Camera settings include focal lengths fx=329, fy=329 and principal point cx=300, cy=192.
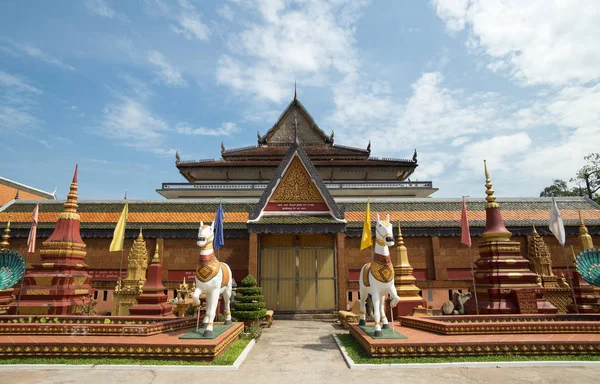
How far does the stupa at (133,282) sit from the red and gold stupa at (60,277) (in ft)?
5.50

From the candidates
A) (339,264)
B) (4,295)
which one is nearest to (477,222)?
(339,264)

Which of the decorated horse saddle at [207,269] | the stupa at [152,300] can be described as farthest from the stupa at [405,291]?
the stupa at [152,300]

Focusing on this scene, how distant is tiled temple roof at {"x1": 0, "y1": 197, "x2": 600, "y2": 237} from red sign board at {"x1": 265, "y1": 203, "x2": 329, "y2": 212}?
1459mm

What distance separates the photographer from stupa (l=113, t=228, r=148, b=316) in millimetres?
13242

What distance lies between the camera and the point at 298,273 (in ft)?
50.8

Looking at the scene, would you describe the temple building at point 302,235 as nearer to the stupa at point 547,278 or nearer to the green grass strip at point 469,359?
the stupa at point 547,278

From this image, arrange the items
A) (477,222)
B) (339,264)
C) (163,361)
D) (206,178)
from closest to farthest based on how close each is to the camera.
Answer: (163,361) < (339,264) < (477,222) < (206,178)

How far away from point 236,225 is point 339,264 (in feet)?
18.4

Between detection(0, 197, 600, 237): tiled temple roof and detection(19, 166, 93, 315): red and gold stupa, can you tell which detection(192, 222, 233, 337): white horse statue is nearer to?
detection(19, 166, 93, 315): red and gold stupa

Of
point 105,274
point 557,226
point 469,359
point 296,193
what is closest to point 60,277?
point 105,274

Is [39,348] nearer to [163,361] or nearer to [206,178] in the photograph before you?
[163,361]

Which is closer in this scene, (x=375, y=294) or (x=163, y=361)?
(x=163, y=361)

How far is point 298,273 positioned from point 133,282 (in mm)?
7066

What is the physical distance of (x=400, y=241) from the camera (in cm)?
1366
